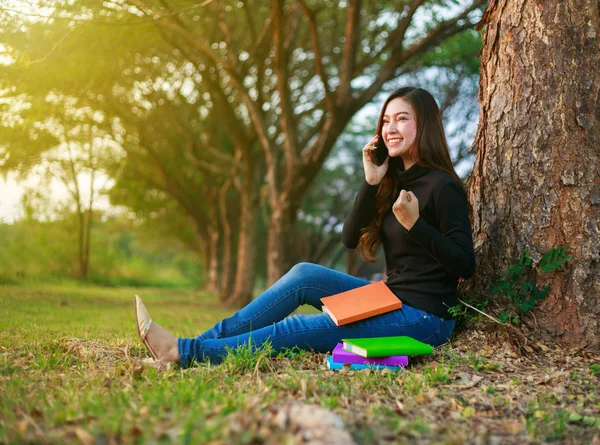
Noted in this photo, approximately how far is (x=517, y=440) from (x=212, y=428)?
1211mm

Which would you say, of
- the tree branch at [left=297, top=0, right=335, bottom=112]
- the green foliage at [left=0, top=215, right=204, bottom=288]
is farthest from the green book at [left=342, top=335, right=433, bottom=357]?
the tree branch at [left=297, top=0, right=335, bottom=112]

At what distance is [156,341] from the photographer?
3270mm

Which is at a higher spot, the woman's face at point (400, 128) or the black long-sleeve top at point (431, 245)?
the woman's face at point (400, 128)

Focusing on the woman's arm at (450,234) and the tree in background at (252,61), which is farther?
the tree in background at (252,61)

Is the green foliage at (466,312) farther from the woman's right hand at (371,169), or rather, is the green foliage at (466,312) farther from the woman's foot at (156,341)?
the woman's foot at (156,341)

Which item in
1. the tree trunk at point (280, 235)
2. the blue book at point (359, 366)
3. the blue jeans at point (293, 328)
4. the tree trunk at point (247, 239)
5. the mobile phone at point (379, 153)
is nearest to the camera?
the blue book at point (359, 366)

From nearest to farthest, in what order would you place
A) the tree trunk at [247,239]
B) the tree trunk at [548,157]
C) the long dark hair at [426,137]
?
1. the tree trunk at [548,157]
2. the long dark hair at [426,137]
3. the tree trunk at [247,239]

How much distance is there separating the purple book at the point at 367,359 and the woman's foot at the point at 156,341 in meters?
0.91

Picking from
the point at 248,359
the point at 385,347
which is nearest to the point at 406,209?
the point at 385,347

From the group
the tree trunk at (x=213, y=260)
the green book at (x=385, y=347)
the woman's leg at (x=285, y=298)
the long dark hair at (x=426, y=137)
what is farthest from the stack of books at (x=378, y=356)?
the tree trunk at (x=213, y=260)

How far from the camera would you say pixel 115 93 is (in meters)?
13.6

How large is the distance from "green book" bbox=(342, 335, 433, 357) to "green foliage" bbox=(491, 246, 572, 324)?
65 centimetres

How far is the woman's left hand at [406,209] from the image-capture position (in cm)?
329

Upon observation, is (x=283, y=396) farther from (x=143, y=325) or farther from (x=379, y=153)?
(x=379, y=153)
